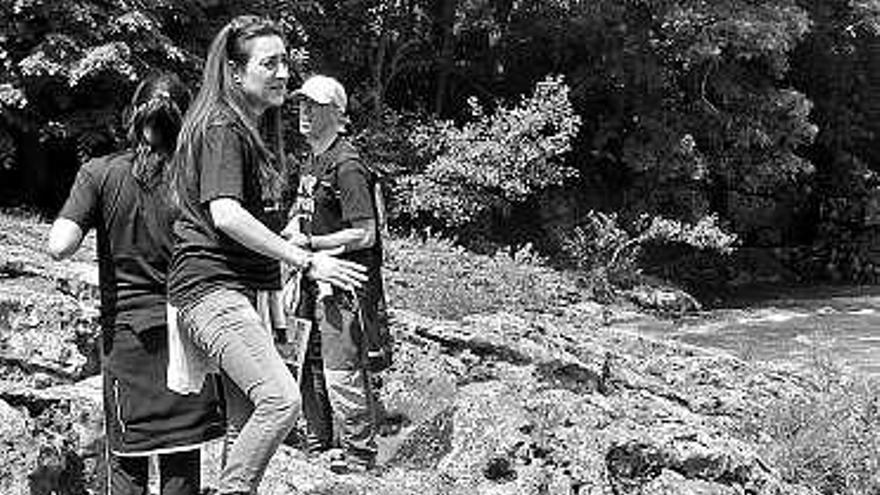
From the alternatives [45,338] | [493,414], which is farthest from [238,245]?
[45,338]

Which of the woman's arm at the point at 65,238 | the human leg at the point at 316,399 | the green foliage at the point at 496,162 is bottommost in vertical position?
the green foliage at the point at 496,162

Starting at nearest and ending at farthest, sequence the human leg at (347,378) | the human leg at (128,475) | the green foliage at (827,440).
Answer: the human leg at (128,475) < the human leg at (347,378) < the green foliage at (827,440)

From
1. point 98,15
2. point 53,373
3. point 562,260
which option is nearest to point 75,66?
point 98,15

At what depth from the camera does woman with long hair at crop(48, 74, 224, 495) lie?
3736 mm

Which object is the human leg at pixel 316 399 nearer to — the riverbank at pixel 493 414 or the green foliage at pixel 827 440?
the riverbank at pixel 493 414

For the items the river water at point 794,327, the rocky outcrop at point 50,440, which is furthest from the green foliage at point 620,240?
the rocky outcrop at point 50,440

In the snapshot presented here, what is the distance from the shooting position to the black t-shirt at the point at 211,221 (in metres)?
3.64

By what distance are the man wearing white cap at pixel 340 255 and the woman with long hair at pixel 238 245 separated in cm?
133

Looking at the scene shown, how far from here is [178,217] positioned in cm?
377

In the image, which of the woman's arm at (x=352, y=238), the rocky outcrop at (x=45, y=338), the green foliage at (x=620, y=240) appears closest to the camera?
the woman's arm at (x=352, y=238)

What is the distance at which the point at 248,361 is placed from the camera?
142 inches

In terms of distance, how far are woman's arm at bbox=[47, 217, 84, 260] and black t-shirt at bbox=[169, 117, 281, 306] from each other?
31cm

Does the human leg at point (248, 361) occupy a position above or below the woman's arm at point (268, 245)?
below

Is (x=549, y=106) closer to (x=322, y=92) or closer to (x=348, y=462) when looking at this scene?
(x=322, y=92)
